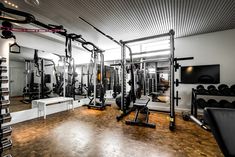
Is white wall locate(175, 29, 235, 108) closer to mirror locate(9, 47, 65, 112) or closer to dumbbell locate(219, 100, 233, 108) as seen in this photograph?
dumbbell locate(219, 100, 233, 108)

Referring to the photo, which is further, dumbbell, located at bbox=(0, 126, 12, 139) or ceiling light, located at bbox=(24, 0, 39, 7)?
ceiling light, located at bbox=(24, 0, 39, 7)

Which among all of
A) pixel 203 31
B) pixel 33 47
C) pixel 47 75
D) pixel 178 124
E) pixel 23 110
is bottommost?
pixel 178 124

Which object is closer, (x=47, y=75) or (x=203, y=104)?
(x=203, y=104)

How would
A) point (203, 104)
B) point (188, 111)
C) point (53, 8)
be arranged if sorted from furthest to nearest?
point (188, 111), point (203, 104), point (53, 8)

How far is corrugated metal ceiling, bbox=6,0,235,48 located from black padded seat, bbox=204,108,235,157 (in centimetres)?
263

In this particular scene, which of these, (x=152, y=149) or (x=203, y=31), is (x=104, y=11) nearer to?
(x=152, y=149)

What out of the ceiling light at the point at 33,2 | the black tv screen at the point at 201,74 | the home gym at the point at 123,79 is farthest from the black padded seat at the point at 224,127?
the ceiling light at the point at 33,2

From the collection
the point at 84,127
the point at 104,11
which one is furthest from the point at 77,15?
the point at 84,127

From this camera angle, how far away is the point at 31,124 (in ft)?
11.3

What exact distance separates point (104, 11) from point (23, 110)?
402cm

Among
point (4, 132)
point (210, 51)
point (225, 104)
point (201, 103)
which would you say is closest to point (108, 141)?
point (4, 132)

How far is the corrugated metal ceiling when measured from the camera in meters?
2.82

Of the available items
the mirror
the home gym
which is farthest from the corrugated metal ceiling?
the mirror

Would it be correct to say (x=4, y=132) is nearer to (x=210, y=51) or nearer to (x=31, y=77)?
(x=31, y=77)
